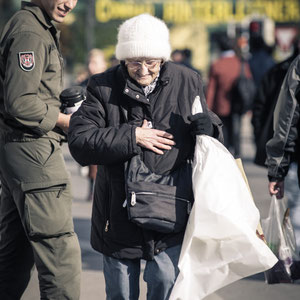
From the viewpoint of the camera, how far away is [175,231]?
10.8 ft

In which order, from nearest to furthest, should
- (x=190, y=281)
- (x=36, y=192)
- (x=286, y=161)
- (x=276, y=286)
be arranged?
(x=190, y=281) < (x=36, y=192) < (x=286, y=161) < (x=276, y=286)

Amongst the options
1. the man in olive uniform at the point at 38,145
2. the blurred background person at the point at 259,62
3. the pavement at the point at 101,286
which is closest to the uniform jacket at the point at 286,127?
the pavement at the point at 101,286

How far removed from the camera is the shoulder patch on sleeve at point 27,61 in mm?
3596

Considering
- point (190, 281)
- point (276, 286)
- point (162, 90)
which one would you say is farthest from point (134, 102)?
point (276, 286)

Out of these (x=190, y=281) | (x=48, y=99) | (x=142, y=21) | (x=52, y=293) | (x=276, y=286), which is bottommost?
(x=276, y=286)

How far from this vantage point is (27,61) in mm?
3602

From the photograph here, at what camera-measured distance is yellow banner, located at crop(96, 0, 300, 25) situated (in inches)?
1352

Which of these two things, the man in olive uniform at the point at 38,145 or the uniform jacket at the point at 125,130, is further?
the man in olive uniform at the point at 38,145

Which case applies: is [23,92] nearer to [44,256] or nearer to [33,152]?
[33,152]

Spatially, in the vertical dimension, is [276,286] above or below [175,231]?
below

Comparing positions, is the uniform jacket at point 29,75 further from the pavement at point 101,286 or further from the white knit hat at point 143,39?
the pavement at point 101,286

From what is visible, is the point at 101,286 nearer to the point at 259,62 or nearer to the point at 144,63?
the point at 144,63

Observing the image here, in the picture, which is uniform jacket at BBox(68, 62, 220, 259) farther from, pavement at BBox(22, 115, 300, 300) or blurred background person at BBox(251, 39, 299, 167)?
blurred background person at BBox(251, 39, 299, 167)

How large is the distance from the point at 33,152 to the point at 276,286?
2144 millimetres
